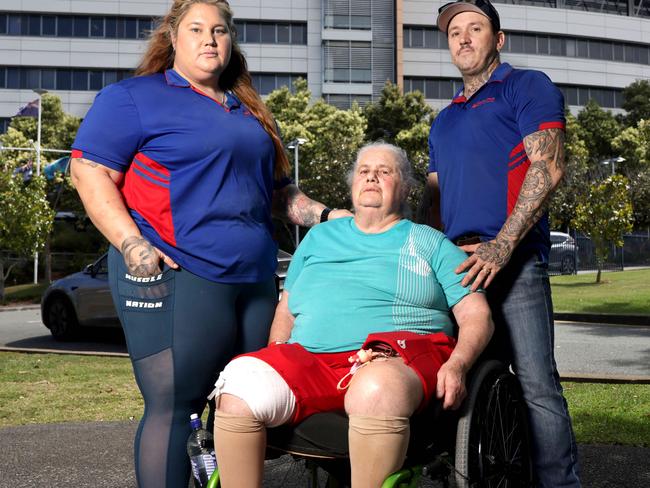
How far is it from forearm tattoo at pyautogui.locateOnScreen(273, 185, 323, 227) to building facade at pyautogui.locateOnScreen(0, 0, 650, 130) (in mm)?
56027

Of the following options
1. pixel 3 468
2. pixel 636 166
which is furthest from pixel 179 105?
pixel 636 166

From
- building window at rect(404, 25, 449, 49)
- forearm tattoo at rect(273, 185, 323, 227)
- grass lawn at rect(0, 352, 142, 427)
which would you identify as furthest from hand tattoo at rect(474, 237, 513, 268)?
building window at rect(404, 25, 449, 49)

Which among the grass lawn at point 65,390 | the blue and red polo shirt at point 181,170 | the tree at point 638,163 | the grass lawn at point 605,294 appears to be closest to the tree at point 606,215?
the grass lawn at point 605,294

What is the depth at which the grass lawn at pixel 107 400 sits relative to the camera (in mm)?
5727

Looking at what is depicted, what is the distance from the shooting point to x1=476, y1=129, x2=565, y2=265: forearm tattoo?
10.7 feet

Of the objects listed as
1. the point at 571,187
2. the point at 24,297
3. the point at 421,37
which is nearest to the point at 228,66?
the point at 24,297

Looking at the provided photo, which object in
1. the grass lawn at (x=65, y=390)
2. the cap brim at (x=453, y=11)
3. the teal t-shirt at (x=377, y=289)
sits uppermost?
the cap brim at (x=453, y=11)

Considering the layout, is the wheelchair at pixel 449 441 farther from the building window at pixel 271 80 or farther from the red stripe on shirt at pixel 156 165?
the building window at pixel 271 80

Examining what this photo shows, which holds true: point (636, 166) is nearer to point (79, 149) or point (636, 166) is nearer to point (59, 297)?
point (59, 297)

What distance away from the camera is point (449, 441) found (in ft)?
9.90

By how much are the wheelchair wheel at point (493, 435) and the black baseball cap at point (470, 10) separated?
1334 mm

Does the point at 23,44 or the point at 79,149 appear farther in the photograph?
the point at 23,44

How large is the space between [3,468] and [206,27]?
2.93m

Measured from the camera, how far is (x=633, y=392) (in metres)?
6.92
